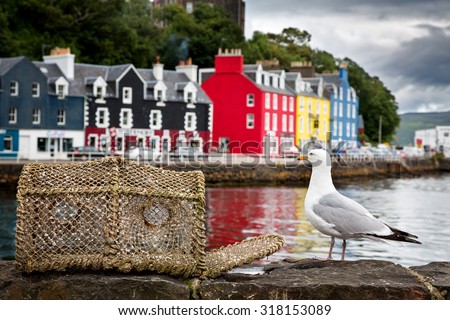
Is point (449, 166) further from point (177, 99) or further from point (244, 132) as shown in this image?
point (177, 99)

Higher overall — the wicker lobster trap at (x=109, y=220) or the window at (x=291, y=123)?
the window at (x=291, y=123)

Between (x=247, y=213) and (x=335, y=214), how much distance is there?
24.8 m

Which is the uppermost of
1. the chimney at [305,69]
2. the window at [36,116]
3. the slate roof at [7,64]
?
the chimney at [305,69]

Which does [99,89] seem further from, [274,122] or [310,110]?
[310,110]

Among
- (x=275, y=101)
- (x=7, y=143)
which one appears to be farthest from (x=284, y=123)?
(x=7, y=143)

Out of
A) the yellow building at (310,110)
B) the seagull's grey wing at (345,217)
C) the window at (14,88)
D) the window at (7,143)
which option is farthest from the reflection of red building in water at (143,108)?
the seagull's grey wing at (345,217)

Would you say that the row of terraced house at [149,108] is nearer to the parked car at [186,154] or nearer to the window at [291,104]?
the window at [291,104]

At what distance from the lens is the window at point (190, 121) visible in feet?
184

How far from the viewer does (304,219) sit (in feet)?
99.0

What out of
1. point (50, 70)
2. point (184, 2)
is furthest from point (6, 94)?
point (184, 2)

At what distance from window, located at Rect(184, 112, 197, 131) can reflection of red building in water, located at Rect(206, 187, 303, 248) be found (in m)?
11.5

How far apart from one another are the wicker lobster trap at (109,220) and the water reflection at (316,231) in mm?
1962

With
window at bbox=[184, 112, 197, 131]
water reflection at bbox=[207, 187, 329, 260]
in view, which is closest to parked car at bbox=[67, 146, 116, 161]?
water reflection at bbox=[207, 187, 329, 260]

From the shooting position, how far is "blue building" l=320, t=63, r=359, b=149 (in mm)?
77688
